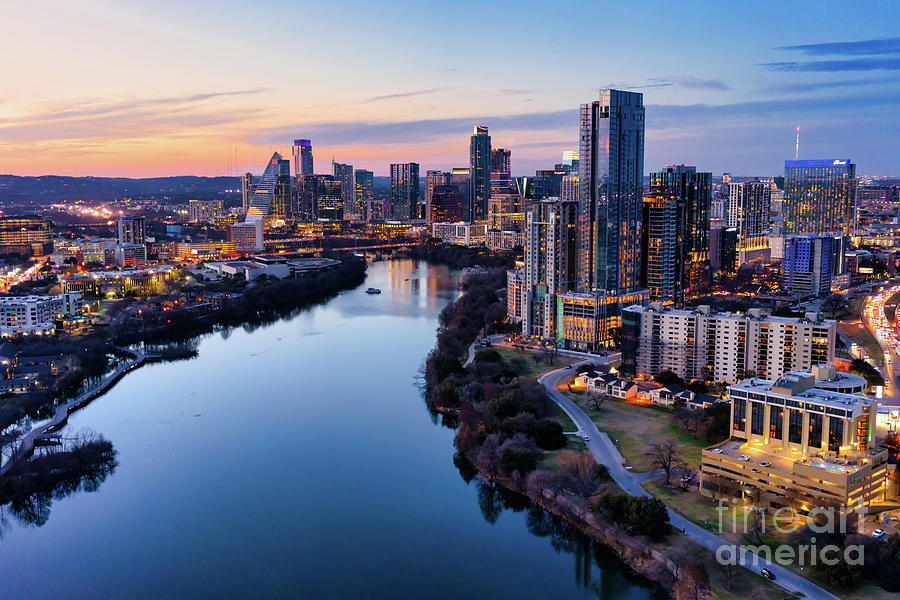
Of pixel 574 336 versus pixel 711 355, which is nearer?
pixel 711 355

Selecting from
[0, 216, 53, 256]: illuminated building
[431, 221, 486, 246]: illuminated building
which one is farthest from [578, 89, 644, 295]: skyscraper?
[0, 216, 53, 256]: illuminated building

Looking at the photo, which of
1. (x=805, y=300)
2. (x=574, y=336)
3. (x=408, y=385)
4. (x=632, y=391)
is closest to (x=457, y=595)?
(x=632, y=391)

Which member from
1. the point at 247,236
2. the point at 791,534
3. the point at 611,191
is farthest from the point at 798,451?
the point at 247,236

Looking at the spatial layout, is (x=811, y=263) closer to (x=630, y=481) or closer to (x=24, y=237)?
(x=630, y=481)

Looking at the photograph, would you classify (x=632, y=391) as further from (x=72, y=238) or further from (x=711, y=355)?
(x=72, y=238)

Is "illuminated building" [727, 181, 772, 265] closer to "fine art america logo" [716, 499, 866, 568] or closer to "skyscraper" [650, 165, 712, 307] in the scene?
"skyscraper" [650, 165, 712, 307]

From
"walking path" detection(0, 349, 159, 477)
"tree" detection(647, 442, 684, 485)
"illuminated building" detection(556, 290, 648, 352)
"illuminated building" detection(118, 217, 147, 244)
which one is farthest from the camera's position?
"illuminated building" detection(118, 217, 147, 244)

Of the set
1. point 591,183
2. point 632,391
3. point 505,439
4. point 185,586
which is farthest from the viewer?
point 591,183
